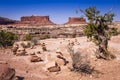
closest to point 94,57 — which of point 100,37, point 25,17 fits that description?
point 100,37

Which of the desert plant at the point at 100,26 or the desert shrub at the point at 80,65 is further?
the desert plant at the point at 100,26

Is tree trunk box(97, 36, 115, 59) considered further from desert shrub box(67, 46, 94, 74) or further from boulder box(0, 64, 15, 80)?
boulder box(0, 64, 15, 80)

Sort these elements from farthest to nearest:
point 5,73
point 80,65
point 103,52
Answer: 1. point 103,52
2. point 80,65
3. point 5,73

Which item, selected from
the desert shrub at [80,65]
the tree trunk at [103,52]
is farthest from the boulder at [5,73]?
the tree trunk at [103,52]

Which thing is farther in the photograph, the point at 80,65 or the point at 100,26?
the point at 100,26

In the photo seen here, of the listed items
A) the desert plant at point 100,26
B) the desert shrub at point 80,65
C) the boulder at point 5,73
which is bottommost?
the desert shrub at point 80,65

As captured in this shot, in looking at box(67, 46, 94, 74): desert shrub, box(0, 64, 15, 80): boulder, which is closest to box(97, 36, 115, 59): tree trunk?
box(67, 46, 94, 74): desert shrub

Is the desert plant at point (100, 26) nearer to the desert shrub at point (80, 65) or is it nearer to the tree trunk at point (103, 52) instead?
the tree trunk at point (103, 52)

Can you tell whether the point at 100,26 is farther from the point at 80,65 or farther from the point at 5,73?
the point at 5,73

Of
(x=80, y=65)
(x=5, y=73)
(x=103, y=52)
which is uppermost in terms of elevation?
(x=5, y=73)

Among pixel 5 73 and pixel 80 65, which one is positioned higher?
pixel 5 73

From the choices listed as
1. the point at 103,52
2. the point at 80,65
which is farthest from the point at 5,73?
the point at 103,52

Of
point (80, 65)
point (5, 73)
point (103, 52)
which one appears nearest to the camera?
point (5, 73)

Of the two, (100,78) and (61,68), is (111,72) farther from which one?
(61,68)
